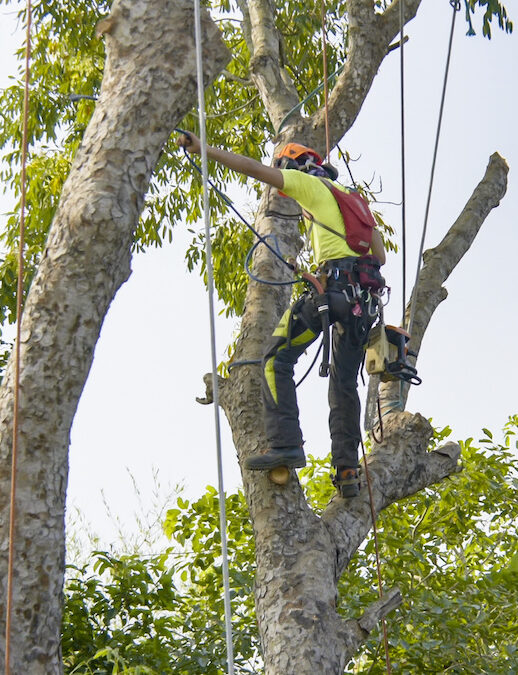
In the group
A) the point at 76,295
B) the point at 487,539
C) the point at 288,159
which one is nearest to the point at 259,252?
the point at 288,159

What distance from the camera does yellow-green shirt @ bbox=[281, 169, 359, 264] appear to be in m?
4.29

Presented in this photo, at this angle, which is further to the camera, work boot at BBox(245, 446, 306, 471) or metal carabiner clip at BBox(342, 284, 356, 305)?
metal carabiner clip at BBox(342, 284, 356, 305)

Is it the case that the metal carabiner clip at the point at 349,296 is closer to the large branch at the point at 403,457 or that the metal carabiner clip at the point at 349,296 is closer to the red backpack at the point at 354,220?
the red backpack at the point at 354,220

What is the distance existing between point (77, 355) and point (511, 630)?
3.41 m

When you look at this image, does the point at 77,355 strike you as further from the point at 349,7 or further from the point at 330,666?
the point at 349,7

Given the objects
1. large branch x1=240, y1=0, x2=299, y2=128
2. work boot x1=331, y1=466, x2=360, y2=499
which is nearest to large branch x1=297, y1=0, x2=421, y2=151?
large branch x1=240, y1=0, x2=299, y2=128

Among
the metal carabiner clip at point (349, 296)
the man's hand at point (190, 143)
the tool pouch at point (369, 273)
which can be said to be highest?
the man's hand at point (190, 143)

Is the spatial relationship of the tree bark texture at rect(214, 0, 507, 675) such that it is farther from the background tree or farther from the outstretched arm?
the outstretched arm

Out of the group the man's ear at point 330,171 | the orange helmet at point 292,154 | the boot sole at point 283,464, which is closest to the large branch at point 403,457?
the boot sole at point 283,464

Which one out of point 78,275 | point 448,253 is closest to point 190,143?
point 78,275

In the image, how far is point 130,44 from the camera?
11.4ft

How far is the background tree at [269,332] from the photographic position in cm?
325

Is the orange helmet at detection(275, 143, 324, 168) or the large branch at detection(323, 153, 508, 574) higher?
the orange helmet at detection(275, 143, 324, 168)

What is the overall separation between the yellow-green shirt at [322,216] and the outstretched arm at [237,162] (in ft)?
0.64
